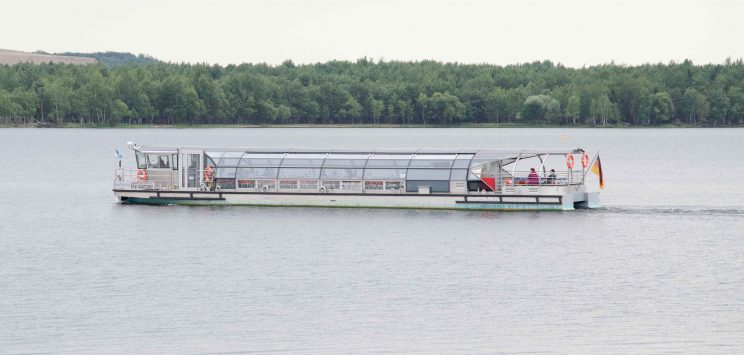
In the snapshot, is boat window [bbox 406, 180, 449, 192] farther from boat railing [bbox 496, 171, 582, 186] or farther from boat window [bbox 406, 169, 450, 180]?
boat railing [bbox 496, 171, 582, 186]

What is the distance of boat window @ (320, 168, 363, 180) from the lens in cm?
7888

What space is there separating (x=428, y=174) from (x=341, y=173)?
17.9 feet

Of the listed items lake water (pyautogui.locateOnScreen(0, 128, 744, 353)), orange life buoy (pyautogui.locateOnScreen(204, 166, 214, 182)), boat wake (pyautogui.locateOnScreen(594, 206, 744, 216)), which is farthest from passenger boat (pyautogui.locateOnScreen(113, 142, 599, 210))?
boat wake (pyautogui.locateOnScreen(594, 206, 744, 216))

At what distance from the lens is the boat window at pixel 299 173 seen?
262 ft

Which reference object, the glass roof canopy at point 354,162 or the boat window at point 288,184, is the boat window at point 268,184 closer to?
the glass roof canopy at point 354,162

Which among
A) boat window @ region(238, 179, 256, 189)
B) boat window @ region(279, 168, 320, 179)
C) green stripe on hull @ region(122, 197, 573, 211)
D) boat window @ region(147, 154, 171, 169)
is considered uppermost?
boat window @ region(147, 154, 171, 169)

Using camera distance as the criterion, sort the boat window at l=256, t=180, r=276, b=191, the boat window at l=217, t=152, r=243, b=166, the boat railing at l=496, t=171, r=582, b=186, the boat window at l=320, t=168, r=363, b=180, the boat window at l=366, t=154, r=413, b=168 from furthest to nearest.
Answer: the boat window at l=217, t=152, r=243, b=166, the boat window at l=256, t=180, r=276, b=191, the boat window at l=320, t=168, r=363, b=180, the boat window at l=366, t=154, r=413, b=168, the boat railing at l=496, t=171, r=582, b=186

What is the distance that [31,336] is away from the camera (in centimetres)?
4356

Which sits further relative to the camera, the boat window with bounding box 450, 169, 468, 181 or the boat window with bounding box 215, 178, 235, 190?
the boat window with bounding box 215, 178, 235, 190

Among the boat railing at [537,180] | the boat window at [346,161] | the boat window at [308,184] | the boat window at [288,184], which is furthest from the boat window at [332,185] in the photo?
the boat railing at [537,180]

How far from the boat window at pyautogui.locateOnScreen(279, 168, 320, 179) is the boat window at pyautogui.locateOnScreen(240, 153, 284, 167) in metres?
0.69

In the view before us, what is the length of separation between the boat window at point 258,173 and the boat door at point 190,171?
2796 millimetres

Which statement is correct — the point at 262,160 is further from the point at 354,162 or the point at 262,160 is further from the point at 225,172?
the point at 354,162

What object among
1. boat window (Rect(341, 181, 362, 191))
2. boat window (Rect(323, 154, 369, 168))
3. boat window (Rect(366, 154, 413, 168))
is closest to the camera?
boat window (Rect(366, 154, 413, 168))
